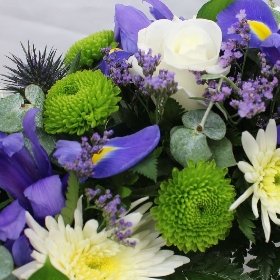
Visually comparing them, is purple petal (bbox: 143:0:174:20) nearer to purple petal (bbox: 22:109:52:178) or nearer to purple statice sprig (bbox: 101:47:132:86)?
purple statice sprig (bbox: 101:47:132:86)

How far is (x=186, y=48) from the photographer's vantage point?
59cm

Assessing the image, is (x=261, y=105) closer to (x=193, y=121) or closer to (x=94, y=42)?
(x=193, y=121)

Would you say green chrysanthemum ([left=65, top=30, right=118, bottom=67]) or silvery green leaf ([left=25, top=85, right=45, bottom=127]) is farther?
green chrysanthemum ([left=65, top=30, right=118, bottom=67])

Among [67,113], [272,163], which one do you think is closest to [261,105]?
[272,163]

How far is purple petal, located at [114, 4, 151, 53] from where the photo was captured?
0.64 metres

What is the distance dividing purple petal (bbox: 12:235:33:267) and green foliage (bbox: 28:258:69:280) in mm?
53

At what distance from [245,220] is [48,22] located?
1186mm

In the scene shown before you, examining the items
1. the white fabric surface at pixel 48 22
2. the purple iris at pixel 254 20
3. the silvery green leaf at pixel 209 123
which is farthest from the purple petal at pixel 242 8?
the white fabric surface at pixel 48 22

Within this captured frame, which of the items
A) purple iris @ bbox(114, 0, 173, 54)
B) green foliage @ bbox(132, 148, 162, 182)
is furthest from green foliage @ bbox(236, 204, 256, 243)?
purple iris @ bbox(114, 0, 173, 54)

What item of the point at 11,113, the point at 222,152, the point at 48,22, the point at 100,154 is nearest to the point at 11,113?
the point at 11,113

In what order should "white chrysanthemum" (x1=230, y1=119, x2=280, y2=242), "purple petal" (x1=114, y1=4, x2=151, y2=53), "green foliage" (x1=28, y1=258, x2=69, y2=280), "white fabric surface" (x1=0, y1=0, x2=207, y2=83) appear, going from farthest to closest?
"white fabric surface" (x1=0, y1=0, x2=207, y2=83) → "purple petal" (x1=114, y1=4, x2=151, y2=53) → "white chrysanthemum" (x1=230, y1=119, x2=280, y2=242) → "green foliage" (x1=28, y1=258, x2=69, y2=280)

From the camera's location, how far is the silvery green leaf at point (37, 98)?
22.8 inches

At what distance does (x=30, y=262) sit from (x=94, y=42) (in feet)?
1.06

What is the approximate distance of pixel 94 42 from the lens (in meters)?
0.71
